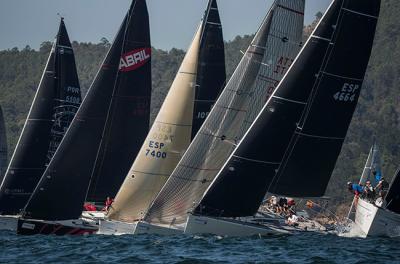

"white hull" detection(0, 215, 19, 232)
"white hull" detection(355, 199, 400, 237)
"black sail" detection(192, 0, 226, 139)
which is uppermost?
"black sail" detection(192, 0, 226, 139)

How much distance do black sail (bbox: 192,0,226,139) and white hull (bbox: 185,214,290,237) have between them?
6657 millimetres

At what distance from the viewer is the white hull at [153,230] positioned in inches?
1375

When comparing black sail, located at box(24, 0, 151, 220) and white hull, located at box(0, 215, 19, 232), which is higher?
black sail, located at box(24, 0, 151, 220)

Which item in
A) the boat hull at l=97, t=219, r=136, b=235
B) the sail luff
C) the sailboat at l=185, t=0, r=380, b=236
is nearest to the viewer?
the sailboat at l=185, t=0, r=380, b=236

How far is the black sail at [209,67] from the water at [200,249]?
674 cm

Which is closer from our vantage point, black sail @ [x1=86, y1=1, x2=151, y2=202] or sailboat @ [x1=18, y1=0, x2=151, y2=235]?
sailboat @ [x1=18, y1=0, x2=151, y2=235]

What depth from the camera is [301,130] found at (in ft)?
115

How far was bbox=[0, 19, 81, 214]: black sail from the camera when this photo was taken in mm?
42594

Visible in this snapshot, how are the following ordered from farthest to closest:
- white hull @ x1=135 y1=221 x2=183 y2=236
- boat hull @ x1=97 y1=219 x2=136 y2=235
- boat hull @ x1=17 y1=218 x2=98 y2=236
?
boat hull @ x1=17 y1=218 x2=98 y2=236 < boat hull @ x1=97 y1=219 x2=136 y2=235 < white hull @ x1=135 y1=221 x2=183 y2=236

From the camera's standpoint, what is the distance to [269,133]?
111 feet

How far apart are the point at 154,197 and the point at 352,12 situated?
8.27 m

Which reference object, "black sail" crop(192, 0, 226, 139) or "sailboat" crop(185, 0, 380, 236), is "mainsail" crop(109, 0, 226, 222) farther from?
"sailboat" crop(185, 0, 380, 236)

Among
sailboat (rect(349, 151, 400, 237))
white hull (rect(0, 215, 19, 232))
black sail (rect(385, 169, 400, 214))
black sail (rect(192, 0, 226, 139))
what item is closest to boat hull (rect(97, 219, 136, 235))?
black sail (rect(192, 0, 226, 139))

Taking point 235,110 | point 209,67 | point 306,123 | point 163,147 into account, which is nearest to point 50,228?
point 163,147
